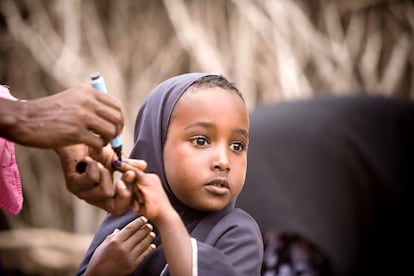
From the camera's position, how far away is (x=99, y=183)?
210 centimetres

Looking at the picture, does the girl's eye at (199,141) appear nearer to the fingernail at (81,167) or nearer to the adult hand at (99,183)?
the adult hand at (99,183)

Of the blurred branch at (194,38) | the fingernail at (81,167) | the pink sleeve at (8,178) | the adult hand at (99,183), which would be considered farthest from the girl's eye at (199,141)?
the blurred branch at (194,38)

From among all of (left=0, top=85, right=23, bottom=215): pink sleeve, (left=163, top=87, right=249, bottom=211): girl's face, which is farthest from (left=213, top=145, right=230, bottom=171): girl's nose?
(left=0, top=85, right=23, bottom=215): pink sleeve

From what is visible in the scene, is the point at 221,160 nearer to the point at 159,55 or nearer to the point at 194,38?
the point at 194,38

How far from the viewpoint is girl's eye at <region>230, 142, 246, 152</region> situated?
2.26 metres

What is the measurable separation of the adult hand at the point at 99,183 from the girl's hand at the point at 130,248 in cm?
9

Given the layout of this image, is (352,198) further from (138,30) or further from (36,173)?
(36,173)

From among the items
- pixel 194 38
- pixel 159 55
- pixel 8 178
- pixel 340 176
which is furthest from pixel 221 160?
pixel 159 55

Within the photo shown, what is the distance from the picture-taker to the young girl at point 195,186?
2.13 metres

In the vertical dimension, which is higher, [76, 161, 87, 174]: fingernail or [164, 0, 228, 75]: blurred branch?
[164, 0, 228, 75]: blurred branch

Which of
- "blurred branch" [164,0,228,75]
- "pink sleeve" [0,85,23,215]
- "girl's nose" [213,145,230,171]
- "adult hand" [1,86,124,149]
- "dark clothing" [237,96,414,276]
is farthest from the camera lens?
"blurred branch" [164,0,228,75]

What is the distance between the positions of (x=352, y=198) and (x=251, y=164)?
635mm

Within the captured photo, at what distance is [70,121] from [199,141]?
34cm

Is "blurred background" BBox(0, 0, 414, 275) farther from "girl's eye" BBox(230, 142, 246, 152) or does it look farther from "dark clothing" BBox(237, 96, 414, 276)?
"girl's eye" BBox(230, 142, 246, 152)
